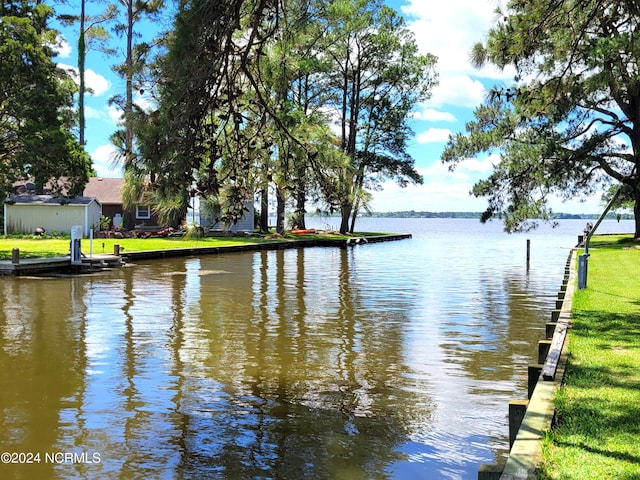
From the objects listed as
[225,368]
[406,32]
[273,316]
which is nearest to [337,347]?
[225,368]

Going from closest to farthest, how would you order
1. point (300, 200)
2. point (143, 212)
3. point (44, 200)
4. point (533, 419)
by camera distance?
1. point (533, 419)
2. point (300, 200)
3. point (44, 200)
4. point (143, 212)

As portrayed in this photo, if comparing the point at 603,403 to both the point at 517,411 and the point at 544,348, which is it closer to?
the point at 517,411

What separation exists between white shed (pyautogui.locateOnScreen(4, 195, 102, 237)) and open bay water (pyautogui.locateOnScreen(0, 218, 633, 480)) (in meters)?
21.6

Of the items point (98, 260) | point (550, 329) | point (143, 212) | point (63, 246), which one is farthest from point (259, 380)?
point (143, 212)

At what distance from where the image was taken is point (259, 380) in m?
8.94

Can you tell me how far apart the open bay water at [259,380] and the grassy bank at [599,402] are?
104 cm

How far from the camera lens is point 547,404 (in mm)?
5340

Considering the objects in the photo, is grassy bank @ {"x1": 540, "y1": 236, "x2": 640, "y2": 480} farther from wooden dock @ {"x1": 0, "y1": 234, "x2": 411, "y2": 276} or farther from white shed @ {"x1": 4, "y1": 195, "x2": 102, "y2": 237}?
white shed @ {"x1": 4, "y1": 195, "x2": 102, "y2": 237}

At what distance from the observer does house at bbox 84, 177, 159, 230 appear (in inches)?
1737

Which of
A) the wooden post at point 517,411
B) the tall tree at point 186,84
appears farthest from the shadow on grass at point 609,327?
the tall tree at point 186,84

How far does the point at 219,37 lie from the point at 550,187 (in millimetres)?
24837

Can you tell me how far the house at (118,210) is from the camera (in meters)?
44.1

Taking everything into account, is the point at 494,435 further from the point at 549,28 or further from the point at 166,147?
the point at 549,28

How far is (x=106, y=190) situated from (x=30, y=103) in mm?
22534
